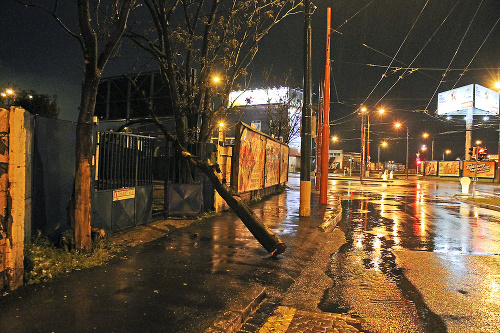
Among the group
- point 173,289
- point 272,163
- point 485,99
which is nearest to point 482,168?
point 485,99

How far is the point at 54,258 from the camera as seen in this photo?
18.0 ft

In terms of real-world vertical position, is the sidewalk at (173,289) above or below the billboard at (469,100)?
below

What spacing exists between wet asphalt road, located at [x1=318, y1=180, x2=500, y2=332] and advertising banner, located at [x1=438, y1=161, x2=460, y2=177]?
55268mm

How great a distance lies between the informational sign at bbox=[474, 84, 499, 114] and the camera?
60.0 meters

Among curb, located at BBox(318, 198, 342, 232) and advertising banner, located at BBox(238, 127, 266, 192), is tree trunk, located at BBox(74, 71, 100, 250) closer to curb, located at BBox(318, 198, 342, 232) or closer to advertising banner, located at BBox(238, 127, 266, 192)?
curb, located at BBox(318, 198, 342, 232)

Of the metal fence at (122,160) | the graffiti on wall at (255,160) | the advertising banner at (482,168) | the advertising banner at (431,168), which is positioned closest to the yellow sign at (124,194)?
the metal fence at (122,160)

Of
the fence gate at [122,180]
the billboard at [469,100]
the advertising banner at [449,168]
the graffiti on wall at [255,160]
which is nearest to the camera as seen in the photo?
the fence gate at [122,180]

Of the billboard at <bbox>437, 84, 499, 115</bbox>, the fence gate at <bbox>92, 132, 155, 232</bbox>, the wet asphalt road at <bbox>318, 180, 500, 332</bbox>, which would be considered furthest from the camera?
the billboard at <bbox>437, 84, 499, 115</bbox>

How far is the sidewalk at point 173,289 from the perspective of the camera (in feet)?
12.8

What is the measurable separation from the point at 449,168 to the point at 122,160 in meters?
64.7

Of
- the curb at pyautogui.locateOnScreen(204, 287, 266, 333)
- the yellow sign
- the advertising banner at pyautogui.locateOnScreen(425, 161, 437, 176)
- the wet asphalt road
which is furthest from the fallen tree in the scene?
the advertising banner at pyautogui.locateOnScreen(425, 161, 437, 176)

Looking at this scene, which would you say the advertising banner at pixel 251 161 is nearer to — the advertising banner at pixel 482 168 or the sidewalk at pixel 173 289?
the sidewalk at pixel 173 289

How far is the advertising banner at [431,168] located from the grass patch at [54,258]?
68.7 meters

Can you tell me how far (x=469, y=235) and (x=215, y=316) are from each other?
8.97m
